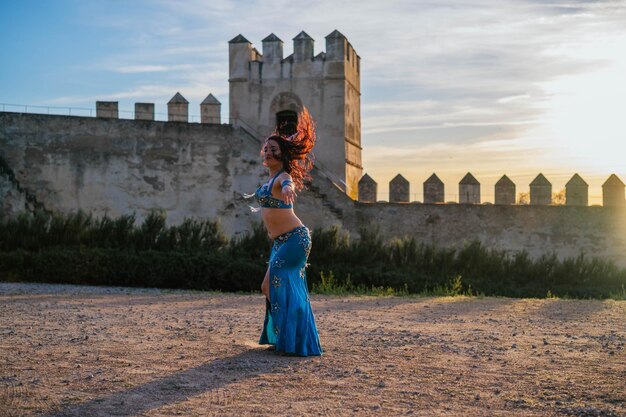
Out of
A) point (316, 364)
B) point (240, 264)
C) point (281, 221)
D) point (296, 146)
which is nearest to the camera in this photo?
point (316, 364)

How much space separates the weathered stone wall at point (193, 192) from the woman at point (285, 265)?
61.3 feet

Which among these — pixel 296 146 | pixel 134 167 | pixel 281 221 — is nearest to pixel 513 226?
pixel 134 167

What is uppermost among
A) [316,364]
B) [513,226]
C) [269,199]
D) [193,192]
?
[193,192]

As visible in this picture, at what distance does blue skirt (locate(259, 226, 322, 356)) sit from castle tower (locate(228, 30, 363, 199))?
77.4ft

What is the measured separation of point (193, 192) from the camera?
27.0 meters

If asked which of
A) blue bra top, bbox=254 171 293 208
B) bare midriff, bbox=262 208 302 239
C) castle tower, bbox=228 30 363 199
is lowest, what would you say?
bare midriff, bbox=262 208 302 239

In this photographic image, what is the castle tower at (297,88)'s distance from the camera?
31172 millimetres

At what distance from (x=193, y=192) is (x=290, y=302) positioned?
65.8ft

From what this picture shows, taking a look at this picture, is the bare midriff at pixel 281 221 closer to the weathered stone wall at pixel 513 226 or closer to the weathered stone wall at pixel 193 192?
the weathered stone wall at pixel 193 192

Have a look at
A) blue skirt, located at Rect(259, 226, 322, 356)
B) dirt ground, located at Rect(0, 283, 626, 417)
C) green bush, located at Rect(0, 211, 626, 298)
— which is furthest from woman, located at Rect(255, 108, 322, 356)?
green bush, located at Rect(0, 211, 626, 298)

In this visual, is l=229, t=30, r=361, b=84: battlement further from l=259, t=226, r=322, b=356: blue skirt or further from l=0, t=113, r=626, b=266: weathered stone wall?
l=259, t=226, r=322, b=356: blue skirt

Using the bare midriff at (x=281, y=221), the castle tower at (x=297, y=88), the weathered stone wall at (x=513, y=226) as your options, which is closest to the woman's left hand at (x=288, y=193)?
the bare midriff at (x=281, y=221)

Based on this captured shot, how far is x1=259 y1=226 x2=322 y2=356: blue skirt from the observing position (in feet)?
23.7

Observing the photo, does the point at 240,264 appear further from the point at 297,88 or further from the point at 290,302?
the point at 297,88
